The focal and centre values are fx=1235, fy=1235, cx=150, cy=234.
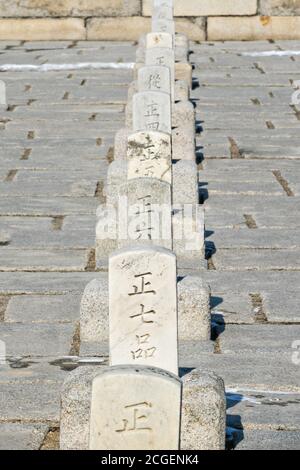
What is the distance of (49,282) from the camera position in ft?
22.5

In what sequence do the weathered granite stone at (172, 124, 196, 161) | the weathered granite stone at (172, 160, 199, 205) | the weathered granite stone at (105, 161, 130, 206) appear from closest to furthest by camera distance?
1. the weathered granite stone at (105, 161, 130, 206)
2. the weathered granite stone at (172, 160, 199, 205)
3. the weathered granite stone at (172, 124, 196, 161)

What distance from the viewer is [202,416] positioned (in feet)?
14.1

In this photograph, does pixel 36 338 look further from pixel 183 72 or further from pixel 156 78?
pixel 183 72

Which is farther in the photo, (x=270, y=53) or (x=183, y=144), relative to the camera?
(x=270, y=53)

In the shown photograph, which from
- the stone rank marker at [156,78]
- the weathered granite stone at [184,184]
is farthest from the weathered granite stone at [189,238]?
the stone rank marker at [156,78]

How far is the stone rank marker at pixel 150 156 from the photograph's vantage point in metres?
7.58

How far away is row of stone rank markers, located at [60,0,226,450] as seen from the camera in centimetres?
388

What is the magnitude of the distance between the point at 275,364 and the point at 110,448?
1.77 metres

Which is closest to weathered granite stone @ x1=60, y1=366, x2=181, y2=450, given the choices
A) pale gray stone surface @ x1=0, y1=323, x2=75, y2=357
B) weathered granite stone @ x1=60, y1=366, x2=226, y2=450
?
weathered granite stone @ x1=60, y1=366, x2=226, y2=450

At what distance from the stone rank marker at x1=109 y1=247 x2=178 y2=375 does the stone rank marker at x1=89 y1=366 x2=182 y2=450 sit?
0.71 meters

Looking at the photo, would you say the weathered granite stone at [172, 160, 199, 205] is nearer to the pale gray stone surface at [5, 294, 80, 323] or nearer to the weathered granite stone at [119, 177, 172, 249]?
the weathered granite stone at [119, 177, 172, 249]

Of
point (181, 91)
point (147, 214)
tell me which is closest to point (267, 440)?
point (147, 214)

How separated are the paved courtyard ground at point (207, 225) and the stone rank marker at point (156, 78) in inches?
23.8

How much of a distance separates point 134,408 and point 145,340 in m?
0.82
